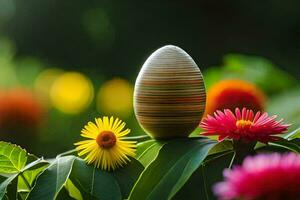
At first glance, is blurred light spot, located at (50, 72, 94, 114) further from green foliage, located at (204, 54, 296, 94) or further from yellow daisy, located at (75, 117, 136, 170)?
yellow daisy, located at (75, 117, 136, 170)

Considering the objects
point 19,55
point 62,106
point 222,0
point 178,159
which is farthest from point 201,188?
point 222,0

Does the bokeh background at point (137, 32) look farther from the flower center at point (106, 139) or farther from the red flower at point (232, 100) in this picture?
the flower center at point (106, 139)

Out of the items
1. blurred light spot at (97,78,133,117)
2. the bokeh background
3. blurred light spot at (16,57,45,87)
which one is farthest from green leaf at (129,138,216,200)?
the bokeh background

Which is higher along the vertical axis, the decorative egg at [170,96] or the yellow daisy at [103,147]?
the decorative egg at [170,96]

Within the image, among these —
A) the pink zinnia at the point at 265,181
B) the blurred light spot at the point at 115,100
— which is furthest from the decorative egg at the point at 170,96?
the blurred light spot at the point at 115,100

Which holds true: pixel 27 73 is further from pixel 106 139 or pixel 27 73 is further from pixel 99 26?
pixel 106 139

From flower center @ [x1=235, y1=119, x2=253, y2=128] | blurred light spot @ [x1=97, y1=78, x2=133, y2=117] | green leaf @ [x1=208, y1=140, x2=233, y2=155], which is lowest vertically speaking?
blurred light spot @ [x1=97, y1=78, x2=133, y2=117]

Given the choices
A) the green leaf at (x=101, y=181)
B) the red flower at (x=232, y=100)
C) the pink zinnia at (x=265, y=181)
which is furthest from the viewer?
the red flower at (x=232, y=100)

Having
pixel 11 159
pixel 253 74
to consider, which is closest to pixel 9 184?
pixel 11 159
